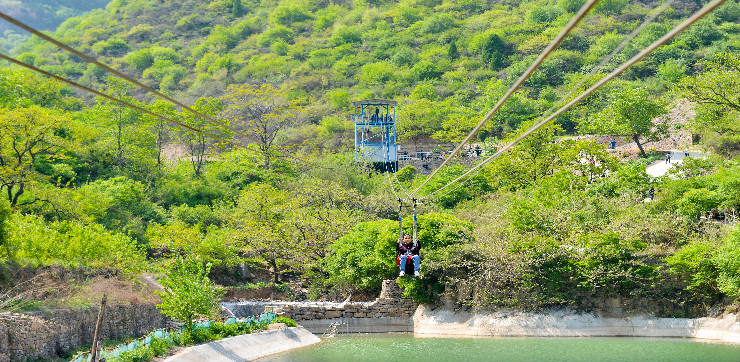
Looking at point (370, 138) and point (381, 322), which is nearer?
point (381, 322)

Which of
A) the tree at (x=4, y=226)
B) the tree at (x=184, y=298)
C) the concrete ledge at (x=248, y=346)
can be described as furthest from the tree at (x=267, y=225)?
the tree at (x=4, y=226)

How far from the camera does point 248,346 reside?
80.5 feet

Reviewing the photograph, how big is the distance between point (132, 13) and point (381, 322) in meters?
120

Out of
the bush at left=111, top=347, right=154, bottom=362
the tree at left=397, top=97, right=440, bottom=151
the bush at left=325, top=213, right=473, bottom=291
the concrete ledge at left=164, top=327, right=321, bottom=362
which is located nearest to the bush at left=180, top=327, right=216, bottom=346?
the concrete ledge at left=164, top=327, right=321, bottom=362

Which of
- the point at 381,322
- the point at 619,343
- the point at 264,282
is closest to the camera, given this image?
the point at 619,343

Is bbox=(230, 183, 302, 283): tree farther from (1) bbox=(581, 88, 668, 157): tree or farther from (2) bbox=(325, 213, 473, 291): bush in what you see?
(1) bbox=(581, 88, 668, 157): tree

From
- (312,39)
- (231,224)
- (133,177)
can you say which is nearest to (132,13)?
(312,39)

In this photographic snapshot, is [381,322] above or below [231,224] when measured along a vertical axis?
below

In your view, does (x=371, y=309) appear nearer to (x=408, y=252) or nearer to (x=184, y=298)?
(x=184, y=298)

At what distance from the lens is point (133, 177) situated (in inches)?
2015

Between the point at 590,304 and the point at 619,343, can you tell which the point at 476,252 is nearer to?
the point at 590,304

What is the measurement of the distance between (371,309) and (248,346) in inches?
362

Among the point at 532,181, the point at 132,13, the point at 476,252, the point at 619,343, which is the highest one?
the point at 132,13

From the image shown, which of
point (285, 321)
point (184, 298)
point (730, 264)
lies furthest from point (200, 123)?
point (730, 264)
